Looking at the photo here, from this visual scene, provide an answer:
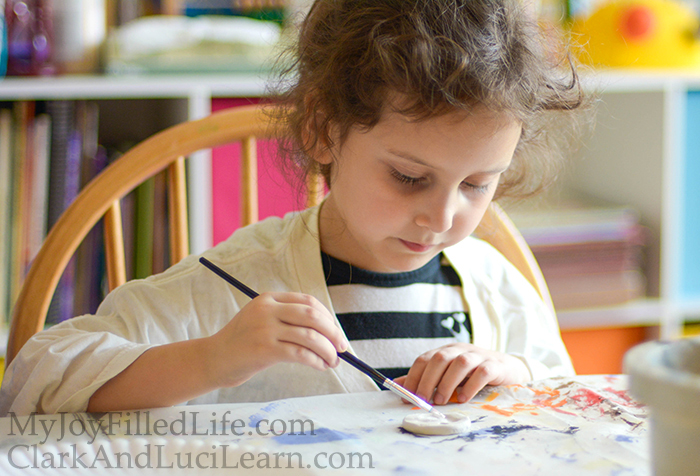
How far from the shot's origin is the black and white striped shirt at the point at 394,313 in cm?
77

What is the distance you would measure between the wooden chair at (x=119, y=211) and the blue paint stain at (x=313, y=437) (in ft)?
1.16

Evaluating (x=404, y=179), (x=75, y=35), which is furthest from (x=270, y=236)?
(x=75, y=35)

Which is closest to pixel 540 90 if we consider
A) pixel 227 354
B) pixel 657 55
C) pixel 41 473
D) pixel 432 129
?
pixel 432 129

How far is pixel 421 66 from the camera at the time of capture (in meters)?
0.59

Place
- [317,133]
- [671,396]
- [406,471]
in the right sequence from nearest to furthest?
[671,396]
[406,471]
[317,133]

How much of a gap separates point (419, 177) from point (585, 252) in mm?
948

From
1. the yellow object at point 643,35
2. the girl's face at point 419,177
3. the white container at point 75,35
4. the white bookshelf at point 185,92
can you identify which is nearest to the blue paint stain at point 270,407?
the girl's face at point 419,177

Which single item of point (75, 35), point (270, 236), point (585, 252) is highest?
point (75, 35)

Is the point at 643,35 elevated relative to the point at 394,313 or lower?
elevated

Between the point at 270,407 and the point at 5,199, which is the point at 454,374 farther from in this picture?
the point at 5,199

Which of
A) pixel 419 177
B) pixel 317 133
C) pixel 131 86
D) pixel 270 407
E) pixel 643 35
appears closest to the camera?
pixel 270 407

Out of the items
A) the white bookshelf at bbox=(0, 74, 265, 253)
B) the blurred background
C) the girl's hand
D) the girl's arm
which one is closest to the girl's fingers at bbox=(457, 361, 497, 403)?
the girl's hand

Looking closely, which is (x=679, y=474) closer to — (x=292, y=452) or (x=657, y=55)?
(x=292, y=452)

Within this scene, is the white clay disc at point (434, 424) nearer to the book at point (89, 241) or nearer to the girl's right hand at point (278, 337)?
the girl's right hand at point (278, 337)
